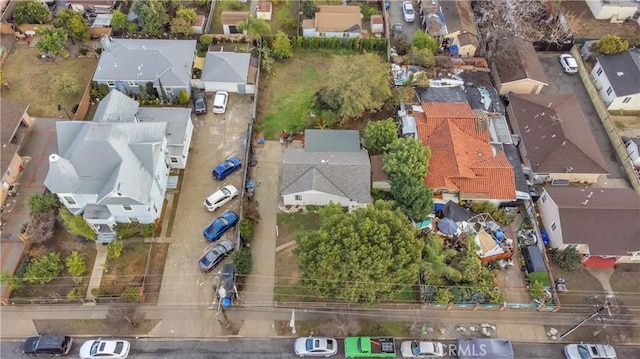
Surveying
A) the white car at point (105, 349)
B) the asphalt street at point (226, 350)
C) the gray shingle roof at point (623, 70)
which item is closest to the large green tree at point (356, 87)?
the asphalt street at point (226, 350)

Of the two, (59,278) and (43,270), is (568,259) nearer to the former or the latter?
(59,278)

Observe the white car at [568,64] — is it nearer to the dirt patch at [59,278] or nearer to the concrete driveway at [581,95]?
the concrete driveway at [581,95]

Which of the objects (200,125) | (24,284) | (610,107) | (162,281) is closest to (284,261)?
(162,281)

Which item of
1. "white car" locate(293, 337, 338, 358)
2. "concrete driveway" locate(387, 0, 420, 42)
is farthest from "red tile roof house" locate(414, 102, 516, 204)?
"white car" locate(293, 337, 338, 358)

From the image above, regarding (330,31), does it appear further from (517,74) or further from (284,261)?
(284,261)

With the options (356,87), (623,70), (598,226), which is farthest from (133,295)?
(623,70)

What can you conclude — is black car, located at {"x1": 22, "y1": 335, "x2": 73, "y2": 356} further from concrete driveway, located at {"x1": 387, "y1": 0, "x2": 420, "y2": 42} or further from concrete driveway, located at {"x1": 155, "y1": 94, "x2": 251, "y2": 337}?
concrete driveway, located at {"x1": 387, "y1": 0, "x2": 420, "y2": 42}
